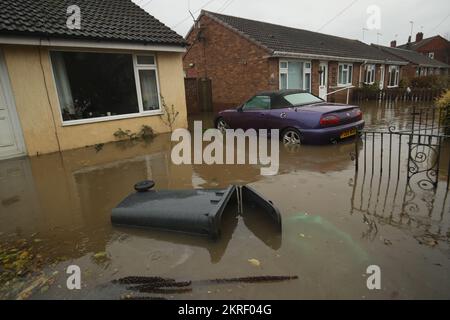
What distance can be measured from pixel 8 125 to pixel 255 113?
6.44 metres

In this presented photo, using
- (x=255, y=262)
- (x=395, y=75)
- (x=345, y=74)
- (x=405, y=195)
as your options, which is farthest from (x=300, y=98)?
(x=395, y=75)

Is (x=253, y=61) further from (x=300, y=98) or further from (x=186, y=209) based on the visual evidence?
(x=186, y=209)

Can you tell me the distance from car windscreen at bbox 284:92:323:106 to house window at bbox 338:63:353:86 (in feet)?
41.6

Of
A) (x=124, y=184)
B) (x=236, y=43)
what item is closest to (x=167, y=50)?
(x=124, y=184)

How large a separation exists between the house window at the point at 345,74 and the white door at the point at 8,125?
59.5ft

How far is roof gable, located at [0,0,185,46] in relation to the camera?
7039 millimetres

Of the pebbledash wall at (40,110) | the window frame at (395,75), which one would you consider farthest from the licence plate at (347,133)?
the window frame at (395,75)

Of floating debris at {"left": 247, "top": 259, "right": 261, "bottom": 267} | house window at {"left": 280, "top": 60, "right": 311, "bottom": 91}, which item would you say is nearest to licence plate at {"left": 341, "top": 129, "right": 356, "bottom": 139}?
floating debris at {"left": 247, "top": 259, "right": 261, "bottom": 267}

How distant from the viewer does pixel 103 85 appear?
8.96 m

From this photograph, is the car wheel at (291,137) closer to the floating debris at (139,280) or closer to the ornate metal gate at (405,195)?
the ornate metal gate at (405,195)

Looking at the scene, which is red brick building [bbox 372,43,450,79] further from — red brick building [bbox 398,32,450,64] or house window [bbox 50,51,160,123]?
house window [bbox 50,51,160,123]
